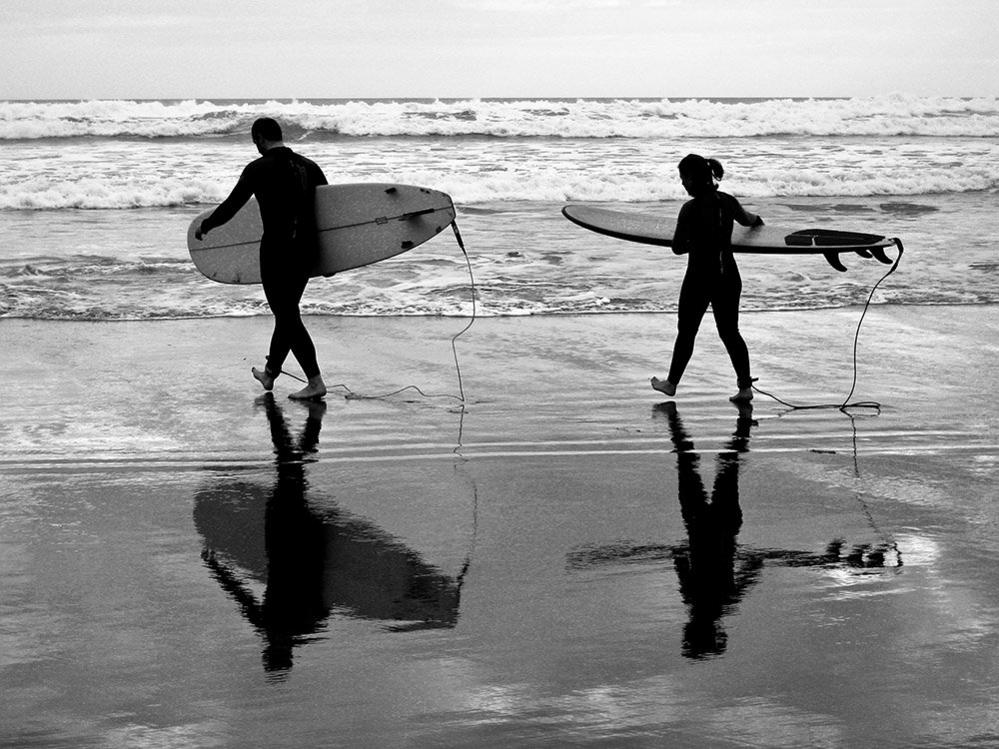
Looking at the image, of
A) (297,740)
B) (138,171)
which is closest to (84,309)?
(297,740)

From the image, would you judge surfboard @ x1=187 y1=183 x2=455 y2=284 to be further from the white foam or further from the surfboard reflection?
the white foam

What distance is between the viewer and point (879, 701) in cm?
350

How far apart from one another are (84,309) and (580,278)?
5228 mm

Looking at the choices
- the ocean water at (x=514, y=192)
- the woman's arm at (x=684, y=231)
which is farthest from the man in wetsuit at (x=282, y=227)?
the ocean water at (x=514, y=192)

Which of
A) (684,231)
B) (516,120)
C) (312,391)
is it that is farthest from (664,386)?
(516,120)

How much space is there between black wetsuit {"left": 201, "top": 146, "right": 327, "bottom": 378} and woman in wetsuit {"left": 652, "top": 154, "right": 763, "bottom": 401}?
2.41 metres

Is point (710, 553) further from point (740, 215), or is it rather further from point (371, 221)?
→ point (371, 221)

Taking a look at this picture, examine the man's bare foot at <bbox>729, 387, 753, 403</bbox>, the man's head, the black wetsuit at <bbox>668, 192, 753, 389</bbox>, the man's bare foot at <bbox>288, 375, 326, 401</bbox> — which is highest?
the man's head

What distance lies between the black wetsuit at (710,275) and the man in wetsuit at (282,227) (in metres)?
2.39

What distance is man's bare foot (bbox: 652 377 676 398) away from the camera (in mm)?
7742

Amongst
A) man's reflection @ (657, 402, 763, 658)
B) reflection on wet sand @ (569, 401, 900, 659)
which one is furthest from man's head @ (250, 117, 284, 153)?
reflection on wet sand @ (569, 401, 900, 659)

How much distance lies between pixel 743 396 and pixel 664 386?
1.69 ft

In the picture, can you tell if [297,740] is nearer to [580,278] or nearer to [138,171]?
[580,278]

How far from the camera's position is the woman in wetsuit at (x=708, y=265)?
7.58m
